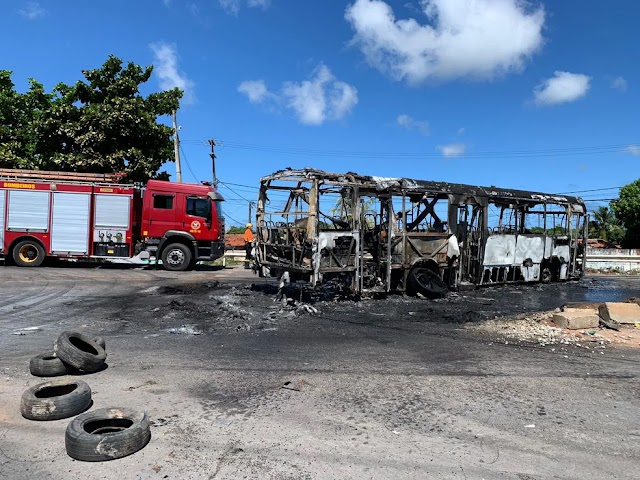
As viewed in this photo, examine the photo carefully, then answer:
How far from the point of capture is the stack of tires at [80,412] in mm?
3492

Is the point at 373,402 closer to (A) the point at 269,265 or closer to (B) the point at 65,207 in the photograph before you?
(A) the point at 269,265

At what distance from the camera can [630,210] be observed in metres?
38.7

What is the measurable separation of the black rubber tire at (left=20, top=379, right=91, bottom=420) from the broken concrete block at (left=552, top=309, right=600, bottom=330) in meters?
7.40

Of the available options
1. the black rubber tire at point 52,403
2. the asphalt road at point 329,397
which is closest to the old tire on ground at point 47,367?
the asphalt road at point 329,397

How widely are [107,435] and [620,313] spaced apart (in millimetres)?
8806

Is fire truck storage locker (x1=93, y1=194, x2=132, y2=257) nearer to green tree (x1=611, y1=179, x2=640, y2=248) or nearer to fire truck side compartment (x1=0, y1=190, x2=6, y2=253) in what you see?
fire truck side compartment (x1=0, y1=190, x2=6, y2=253)

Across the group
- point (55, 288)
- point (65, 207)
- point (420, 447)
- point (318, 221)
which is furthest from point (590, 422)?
point (65, 207)

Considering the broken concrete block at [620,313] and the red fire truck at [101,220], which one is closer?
the broken concrete block at [620,313]

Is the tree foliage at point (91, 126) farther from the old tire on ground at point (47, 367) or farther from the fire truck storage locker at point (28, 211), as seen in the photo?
the old tire on ground at point (47, 367)

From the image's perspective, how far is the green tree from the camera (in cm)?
3850

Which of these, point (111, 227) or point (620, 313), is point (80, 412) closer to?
point (620, 313)

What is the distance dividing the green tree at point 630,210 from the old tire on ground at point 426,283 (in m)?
34.1

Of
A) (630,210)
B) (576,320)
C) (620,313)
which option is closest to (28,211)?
(576,320)

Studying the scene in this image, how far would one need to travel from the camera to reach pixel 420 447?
12.4 ft
